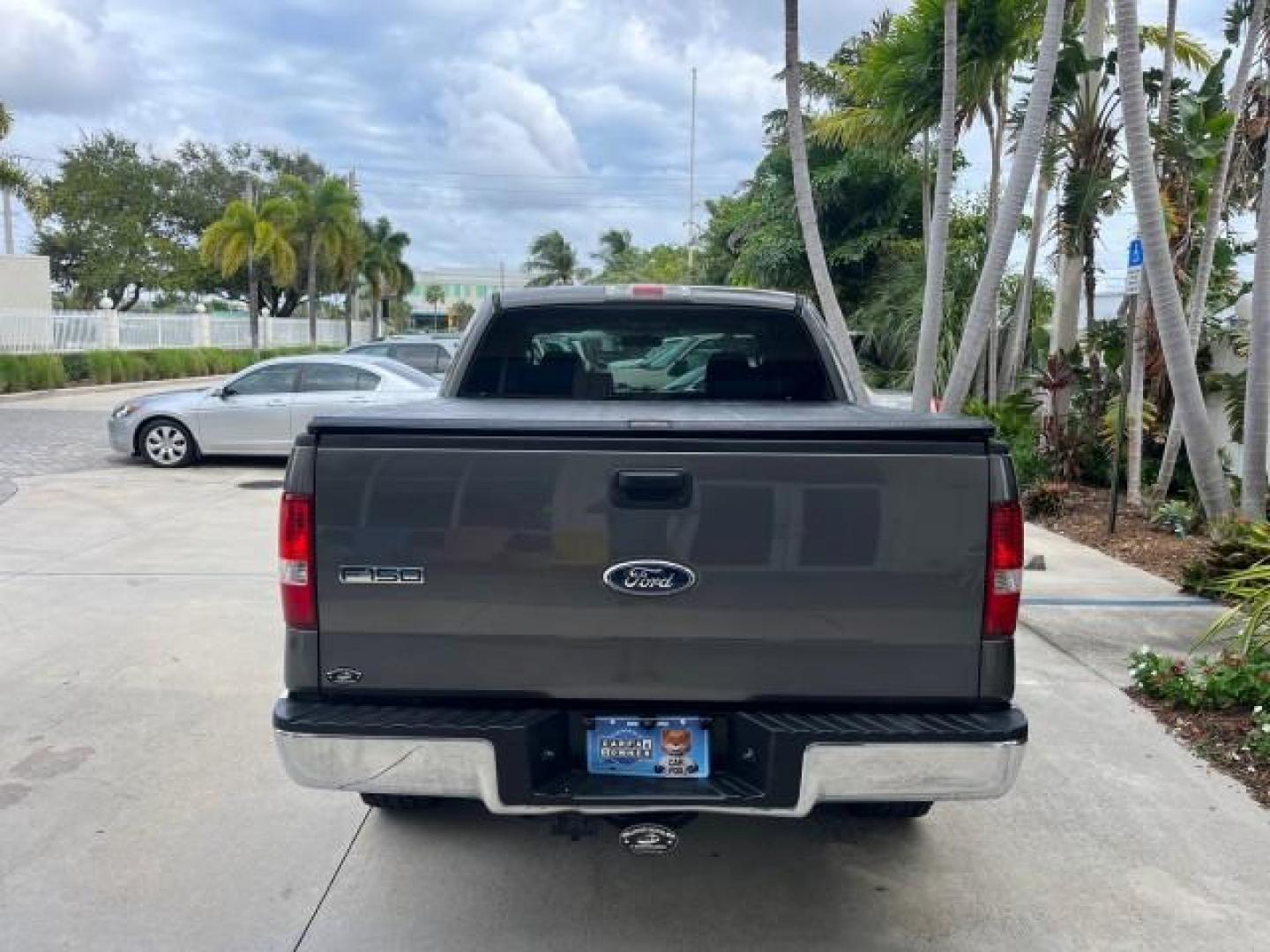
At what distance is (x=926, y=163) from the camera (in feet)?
50.5

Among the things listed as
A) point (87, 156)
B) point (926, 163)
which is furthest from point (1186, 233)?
point (87, 156)

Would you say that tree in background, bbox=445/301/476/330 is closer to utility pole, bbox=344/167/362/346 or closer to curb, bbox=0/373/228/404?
utility pole, bbox=344/167/362/346

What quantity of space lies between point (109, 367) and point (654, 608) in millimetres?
28061

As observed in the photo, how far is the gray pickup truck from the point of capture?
275 centimetres

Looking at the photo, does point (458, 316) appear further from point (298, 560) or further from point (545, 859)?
point (298, 560)

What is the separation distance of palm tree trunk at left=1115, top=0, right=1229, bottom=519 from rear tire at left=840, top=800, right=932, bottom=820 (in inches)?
Result: 189

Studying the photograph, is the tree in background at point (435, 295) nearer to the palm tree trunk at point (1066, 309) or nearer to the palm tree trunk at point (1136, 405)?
the palm tree trunk at point (1066, 309)

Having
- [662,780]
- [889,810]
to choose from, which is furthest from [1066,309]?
[662,780]

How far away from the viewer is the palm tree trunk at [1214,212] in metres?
8.52

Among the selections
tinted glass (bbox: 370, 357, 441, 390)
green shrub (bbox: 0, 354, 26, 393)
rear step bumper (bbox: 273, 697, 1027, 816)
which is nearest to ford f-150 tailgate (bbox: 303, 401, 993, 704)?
rear step bumper (bbox: 273, 697, 1027, 816)

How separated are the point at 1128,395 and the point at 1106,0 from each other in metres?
4.58

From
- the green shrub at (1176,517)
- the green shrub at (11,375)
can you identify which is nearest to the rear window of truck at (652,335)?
the green shrub at (1176,517)

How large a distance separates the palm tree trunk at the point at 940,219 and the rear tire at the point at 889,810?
5.95m

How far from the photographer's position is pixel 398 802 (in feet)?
12.9
